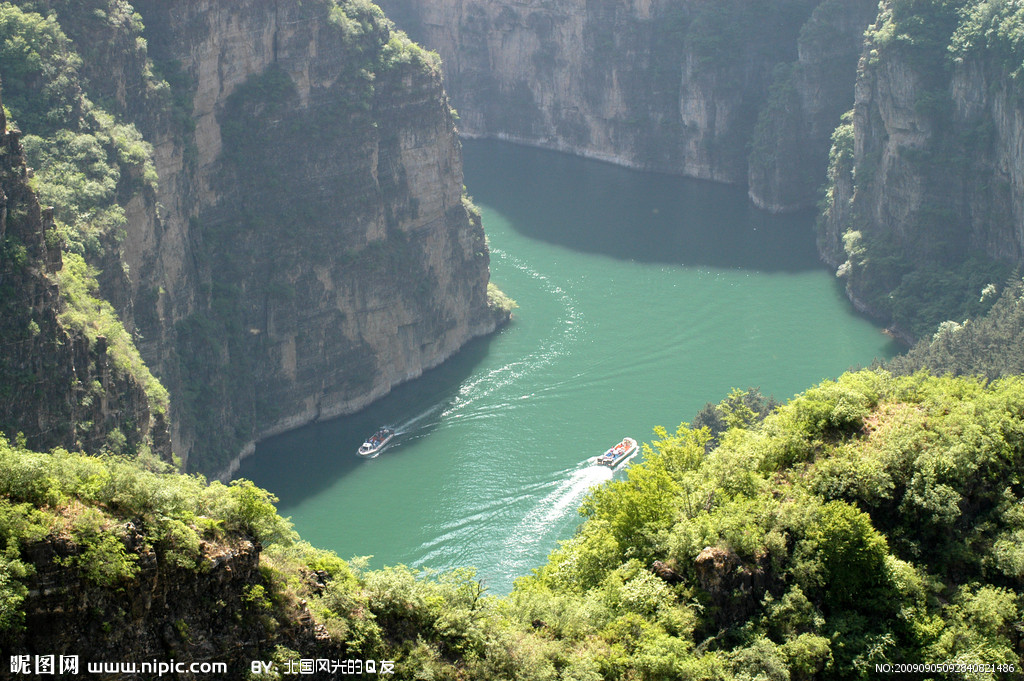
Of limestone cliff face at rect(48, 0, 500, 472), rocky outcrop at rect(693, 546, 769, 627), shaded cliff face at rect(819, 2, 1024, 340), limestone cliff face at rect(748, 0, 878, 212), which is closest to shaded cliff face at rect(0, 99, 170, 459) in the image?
limestone cliff face at rect(48, 0, 500, 472)

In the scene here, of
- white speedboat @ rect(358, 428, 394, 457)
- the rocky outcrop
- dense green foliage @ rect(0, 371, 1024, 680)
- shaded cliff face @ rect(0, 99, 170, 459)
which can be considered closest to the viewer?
dense green foliage @ rect(0, 371, 1024, 680)

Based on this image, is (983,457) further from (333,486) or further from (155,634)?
(333,486)

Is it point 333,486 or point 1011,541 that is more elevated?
point 1011,541

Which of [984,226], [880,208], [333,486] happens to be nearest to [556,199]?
[880,208]

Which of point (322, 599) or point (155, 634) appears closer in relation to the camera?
point (155, 634)

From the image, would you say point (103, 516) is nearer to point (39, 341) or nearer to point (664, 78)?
point (39, 341)

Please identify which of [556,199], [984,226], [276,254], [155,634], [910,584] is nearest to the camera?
[155,634]

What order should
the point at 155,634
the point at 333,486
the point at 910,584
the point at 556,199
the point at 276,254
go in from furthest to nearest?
the point at 556,199
the point at 276,254
the point at 333,486
the point at 910,584
the point at 155,634

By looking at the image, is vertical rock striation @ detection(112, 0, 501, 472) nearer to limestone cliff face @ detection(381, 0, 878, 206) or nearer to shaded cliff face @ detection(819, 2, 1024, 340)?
shaded cliff face @ detection(819, 2, 1024, 340)
